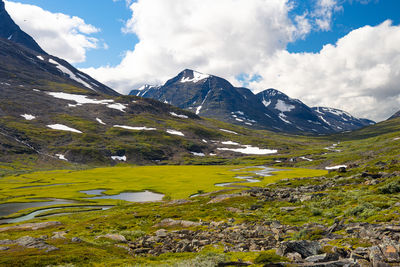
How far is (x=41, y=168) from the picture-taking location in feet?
580

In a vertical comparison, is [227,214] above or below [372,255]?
below

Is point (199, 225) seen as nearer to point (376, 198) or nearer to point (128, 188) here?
point (376, 198)

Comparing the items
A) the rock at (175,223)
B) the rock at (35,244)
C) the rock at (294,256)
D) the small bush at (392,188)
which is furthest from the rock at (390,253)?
the small bush at (392,188)

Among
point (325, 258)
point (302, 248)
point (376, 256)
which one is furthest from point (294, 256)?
point (376, 256)

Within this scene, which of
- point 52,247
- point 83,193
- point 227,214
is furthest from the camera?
point 83,193

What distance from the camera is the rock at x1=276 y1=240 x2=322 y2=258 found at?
16812 millimetres

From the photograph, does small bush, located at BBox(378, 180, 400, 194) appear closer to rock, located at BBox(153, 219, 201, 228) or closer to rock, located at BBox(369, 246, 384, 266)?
rock, located at BBox(153, 219, 201, 228)

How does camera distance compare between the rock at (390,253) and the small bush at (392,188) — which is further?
the small bush at (392,188)

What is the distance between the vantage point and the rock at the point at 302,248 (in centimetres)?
1681

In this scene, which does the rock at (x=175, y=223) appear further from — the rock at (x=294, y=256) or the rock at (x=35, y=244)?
the rock at (x=294, y=256)

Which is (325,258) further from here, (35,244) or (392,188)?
(392,188)

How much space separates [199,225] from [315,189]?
34.6 m

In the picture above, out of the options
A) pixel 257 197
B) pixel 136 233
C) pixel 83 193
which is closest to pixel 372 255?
pixel 136 233

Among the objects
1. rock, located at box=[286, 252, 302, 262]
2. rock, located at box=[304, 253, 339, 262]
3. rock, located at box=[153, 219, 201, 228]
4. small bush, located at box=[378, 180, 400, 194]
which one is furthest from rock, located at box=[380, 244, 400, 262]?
small bush, located at box=[378, 180, 400, 194]
